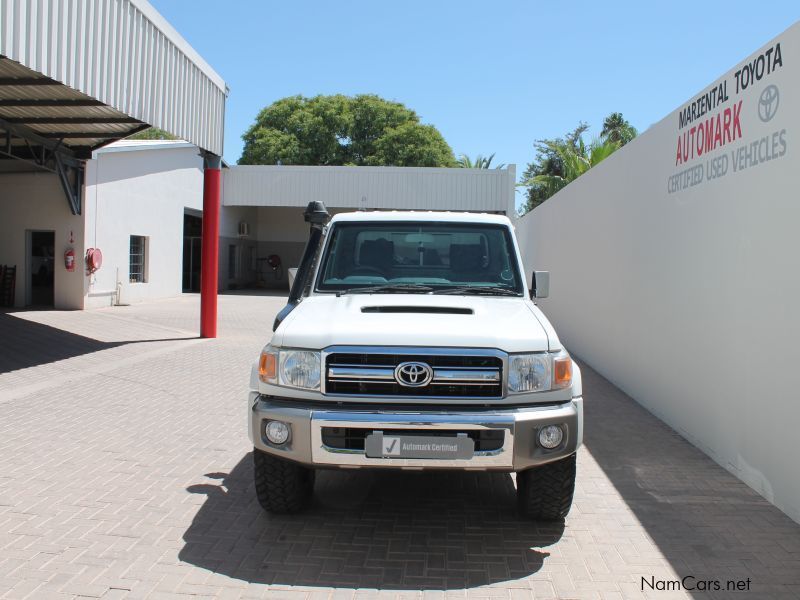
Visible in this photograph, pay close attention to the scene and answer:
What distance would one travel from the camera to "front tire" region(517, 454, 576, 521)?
4363 millimetres

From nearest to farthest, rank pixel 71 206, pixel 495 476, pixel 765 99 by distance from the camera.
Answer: pixel 765 99, pixel 495 476, pixel 71 206

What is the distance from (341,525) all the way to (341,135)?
1505 inches

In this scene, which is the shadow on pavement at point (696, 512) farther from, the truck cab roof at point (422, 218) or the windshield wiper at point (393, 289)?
the truck cab roof at point (422, 218)

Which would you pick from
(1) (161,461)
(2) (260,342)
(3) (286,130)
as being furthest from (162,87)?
(3) (286,130)

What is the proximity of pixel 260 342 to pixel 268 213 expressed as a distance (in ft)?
72.2

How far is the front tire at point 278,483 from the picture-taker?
4453 mm

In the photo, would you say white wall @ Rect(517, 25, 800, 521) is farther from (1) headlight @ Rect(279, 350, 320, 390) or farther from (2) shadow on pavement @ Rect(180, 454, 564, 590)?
(1) headlight @ Rect(279, 350, 320, 390)

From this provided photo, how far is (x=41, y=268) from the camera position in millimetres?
18172

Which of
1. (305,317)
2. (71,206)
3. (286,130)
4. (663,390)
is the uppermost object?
(286,130)

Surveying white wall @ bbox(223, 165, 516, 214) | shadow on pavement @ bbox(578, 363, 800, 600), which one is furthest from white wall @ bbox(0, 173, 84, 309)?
shadow on pavement @ bbox(578, 363, 800, 600)

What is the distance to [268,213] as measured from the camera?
3488cm

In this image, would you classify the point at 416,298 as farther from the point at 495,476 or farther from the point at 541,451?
the point at 495,476

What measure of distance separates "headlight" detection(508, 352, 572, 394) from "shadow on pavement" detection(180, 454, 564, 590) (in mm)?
974

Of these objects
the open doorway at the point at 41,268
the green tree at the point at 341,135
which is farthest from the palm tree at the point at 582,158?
the open doorway at the point at 41,268
